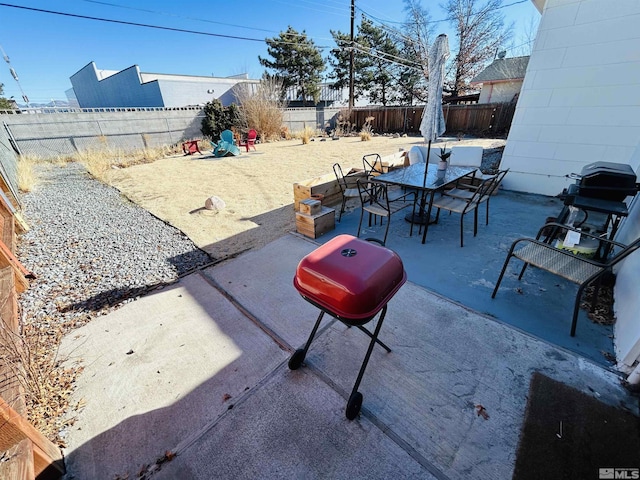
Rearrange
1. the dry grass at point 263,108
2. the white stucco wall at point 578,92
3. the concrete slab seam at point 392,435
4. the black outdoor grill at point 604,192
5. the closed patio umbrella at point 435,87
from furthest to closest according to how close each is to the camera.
Result: 1. the dry grass at point 263,108
2. the white stucco wall at point 578,92
3. the closed patio umbrella at point 435,87
4. the black outdoor grill at point 604,192
5. the concrete slab seam at point 392,435

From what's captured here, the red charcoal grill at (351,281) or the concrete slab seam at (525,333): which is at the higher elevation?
the red charcoal grill at (351,281)

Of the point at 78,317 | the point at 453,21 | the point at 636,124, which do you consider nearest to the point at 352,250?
the point at 78,317

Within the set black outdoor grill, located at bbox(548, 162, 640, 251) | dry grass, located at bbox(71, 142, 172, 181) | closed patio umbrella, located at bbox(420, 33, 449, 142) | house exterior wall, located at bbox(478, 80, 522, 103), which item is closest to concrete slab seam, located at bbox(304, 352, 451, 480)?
black outdoor grill, located at bbox(548, 162, 640, 251)

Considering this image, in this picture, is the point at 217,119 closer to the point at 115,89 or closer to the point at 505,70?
the point at 505,70

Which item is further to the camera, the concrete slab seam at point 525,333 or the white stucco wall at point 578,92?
the white stucco wall at point 578,92

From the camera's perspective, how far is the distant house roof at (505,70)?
47.5 feet

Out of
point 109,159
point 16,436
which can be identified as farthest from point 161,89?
point 16,436

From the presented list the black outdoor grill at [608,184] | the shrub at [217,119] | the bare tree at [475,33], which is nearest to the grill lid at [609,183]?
the black outdoor grill at [608,184]

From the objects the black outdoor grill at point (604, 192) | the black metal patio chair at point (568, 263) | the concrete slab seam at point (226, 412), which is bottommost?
the concrete slab seam at point (226, 412)

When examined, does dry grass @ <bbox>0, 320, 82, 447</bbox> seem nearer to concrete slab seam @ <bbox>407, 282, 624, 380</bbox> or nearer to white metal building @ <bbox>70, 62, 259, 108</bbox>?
concrete slab seam @ <bbox>407, 282, 624, 380</bbox>

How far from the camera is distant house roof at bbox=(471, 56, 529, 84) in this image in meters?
14.5

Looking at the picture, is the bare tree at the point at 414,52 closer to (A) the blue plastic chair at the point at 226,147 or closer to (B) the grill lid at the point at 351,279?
(A) the blue plastic chair at the point at 226,147

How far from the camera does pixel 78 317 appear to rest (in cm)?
213

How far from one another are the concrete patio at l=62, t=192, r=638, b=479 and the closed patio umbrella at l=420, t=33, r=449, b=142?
5.41 ft
